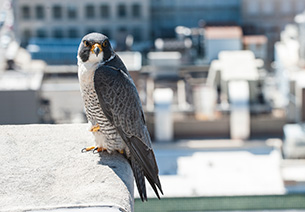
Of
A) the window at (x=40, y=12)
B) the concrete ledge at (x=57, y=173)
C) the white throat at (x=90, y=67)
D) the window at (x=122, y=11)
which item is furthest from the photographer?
the window at (x=122, y=11)

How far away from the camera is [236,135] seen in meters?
27.9

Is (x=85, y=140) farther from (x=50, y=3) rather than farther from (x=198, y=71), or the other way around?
(x=50, y=3)

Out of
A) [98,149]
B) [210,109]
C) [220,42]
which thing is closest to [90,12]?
[220,42]

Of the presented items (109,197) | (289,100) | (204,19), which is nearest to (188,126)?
(289,100)

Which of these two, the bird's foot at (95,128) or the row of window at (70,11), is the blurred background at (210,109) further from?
the bird's foot at (95,128)

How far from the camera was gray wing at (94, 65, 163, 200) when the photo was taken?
236 inches

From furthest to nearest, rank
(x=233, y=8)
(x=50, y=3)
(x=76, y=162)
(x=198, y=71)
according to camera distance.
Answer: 1. (x=233, y=8)
2. (x=50, y=3)
3. (x=198, y=71)
4. (x=76, y=162)

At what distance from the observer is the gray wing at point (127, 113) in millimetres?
5988

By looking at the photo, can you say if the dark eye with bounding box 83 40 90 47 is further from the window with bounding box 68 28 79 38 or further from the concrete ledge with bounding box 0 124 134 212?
the window with bounding box 68 28 79 38

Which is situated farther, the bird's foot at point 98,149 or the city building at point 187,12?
the city building at point 187,12

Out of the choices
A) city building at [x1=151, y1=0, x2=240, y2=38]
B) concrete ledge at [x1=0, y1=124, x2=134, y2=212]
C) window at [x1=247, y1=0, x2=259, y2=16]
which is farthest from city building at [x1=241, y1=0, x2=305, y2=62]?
concrete ledge at [x1=0, y1=124, x2=134, y2=212]

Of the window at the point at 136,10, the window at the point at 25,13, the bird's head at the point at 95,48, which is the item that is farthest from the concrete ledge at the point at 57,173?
the window at the point at 136,10

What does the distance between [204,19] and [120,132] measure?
49.7m

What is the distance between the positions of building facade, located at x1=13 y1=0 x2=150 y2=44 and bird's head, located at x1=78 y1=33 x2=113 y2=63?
149 feet
